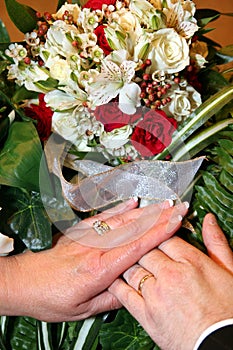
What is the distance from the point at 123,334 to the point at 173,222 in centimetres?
17

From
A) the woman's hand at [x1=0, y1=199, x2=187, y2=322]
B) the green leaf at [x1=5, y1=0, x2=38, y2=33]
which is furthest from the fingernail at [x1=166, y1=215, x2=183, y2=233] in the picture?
the green leaf at [x1=5, y1=0, x2=38, y2=33]

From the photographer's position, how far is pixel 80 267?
776 millimetres

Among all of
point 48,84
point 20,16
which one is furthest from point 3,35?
point 48,84

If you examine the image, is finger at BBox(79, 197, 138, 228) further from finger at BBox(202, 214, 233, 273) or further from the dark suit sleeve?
the dark suit sleeve

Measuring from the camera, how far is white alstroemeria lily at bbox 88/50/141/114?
71 centimetres

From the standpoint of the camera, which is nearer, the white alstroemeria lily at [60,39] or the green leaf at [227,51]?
the white alstroemeria lily at [60,39]

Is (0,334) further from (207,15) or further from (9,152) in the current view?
(207,15)

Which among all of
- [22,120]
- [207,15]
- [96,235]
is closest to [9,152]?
[22,120]

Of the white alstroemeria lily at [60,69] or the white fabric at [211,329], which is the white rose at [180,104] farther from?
the white fabric at [211,329]

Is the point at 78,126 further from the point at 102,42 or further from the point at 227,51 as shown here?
the point at 227,51

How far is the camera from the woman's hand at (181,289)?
67 centimetres

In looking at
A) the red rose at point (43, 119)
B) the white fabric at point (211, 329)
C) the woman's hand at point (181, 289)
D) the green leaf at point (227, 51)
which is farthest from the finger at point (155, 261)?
the green leaf at point (227, 51)

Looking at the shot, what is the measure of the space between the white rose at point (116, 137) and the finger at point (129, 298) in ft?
0.62

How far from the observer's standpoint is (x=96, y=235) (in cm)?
79
